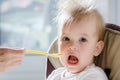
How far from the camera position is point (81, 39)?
96 cm

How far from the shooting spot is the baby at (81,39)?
954mm

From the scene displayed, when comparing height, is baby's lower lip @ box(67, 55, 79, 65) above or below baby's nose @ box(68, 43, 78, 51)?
below

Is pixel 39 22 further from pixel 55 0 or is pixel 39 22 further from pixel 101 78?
pixel 101 78

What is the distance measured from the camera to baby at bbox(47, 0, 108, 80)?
37.5 inches

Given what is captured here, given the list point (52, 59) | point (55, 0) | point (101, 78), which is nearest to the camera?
point (101, 78)

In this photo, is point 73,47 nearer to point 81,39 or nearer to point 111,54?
point 81,39

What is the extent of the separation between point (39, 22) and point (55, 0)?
0.52 ft

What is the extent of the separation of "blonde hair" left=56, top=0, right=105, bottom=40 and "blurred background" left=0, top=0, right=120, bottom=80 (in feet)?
1.99

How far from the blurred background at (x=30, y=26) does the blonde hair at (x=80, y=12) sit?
0.61 metres

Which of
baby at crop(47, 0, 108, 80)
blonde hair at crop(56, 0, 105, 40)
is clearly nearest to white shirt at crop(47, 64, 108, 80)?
baby at crop(47, 0, 108, 80)

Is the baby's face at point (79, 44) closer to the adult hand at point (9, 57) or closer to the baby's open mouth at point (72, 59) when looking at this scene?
the baby's open mouth at point (72, 59)

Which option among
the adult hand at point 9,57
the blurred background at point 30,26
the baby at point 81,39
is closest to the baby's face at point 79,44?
the baby at point 81,39

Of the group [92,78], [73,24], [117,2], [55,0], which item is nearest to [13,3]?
[55,0]

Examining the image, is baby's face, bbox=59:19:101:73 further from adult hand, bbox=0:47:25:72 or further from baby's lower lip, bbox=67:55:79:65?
adult hand, bbox=0:47:25:72
